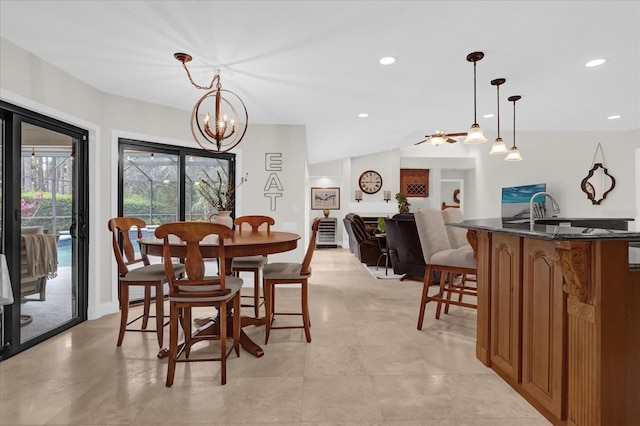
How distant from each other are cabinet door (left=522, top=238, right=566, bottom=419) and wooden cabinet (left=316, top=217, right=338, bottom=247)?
7.79 meters

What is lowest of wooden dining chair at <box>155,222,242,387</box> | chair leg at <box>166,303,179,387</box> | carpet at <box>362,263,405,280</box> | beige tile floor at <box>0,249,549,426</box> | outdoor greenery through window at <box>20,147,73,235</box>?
beige tile floor at <box>0,249,549,426</box>

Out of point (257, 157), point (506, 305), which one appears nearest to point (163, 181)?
point (257, 157)

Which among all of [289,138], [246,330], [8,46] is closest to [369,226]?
[289,138]

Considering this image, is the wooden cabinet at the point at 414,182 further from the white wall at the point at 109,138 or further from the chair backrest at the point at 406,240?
the white wall at the point at 109,138

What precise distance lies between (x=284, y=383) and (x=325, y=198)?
794 centimetres

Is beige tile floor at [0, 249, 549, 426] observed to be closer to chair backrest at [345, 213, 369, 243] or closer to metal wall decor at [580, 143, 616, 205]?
chair backrest at [345, 213, 369, 243]

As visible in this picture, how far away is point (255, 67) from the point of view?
117 inches

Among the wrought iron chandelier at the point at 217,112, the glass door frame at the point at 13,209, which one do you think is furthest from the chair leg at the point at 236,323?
the glass door frame at the point at 13,209

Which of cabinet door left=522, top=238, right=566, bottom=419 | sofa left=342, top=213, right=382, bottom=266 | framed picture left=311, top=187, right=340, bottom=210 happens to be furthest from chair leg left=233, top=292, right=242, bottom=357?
framed picture left=311, top=187, right=340, bottom=210

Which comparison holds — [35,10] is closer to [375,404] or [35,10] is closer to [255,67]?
[255,67]

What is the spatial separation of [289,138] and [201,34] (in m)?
2.50

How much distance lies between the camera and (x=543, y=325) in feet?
5.62

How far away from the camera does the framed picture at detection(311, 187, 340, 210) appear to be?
987 centimetres

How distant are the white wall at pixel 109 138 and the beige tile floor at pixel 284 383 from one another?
2.64 ft
